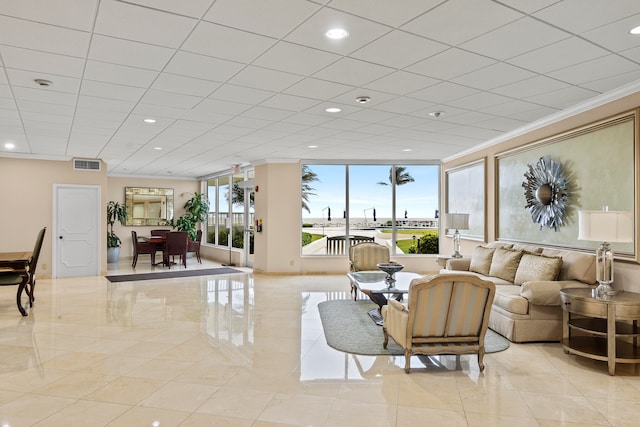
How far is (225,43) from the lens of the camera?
10.2 feet

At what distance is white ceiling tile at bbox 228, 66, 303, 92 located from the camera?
373cm

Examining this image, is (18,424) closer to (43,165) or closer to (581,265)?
(581,265)

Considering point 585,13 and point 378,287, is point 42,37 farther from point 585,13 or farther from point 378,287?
point 378,287

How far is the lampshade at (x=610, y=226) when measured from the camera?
3670mm

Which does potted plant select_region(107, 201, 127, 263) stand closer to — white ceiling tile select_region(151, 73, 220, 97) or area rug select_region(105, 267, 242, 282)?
area rug select_region(105, 267, 242, 282)

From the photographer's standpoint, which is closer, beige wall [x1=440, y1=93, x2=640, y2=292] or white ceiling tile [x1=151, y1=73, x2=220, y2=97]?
white ceiling tile [x1=151, y1=73, x2=220, y2=97]

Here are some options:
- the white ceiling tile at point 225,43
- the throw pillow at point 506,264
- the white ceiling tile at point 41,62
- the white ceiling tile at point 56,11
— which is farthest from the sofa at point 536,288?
the white ceiling tile at point 41,62

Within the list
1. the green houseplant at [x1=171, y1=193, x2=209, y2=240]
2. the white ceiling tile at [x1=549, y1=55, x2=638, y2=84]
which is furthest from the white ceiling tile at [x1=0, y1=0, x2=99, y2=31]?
the green houseplant at [x1=171, y1=193, x2=209, y2=240]

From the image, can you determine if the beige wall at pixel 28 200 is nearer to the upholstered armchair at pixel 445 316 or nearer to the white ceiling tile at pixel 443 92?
the white ceiling tile at pixel 443 92

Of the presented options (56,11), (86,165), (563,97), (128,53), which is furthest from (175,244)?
(563,97)

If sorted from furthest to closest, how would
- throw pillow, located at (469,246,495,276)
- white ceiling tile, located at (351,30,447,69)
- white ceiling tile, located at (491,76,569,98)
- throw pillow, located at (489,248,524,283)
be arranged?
1. throw pillow, located at (469,246,495,276)
2. throw pillow, located at (489,248,524,283)
3. white ceiling tile, located at (491,76,569,98)
4. white ceiling tile, located at (351,30,447,69)

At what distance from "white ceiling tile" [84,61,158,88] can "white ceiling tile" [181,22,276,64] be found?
742mm

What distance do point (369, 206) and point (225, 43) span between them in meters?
6.80

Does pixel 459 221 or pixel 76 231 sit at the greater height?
pixel 459 221
